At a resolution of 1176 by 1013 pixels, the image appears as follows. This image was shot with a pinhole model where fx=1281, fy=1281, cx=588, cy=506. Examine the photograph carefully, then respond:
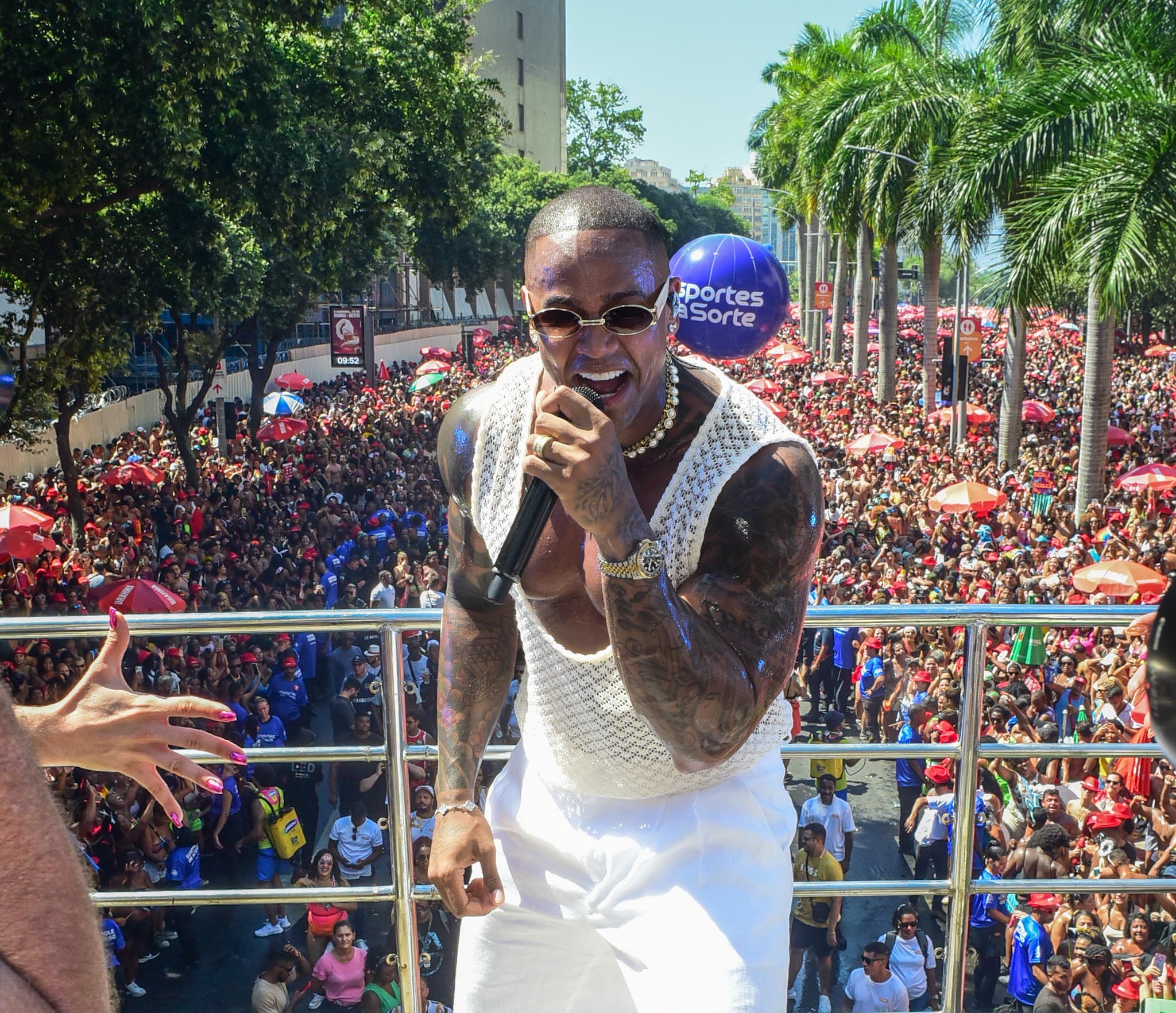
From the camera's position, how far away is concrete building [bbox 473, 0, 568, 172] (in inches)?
3019

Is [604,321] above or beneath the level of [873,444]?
above

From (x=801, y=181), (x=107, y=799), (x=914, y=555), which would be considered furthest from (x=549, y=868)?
(x=801, y=181)

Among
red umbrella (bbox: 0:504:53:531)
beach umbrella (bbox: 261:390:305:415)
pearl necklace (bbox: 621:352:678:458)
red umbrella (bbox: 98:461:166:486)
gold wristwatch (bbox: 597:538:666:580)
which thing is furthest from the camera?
beach umbrella (bbox: 261:390:305:415)

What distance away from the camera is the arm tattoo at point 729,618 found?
6.66 ft

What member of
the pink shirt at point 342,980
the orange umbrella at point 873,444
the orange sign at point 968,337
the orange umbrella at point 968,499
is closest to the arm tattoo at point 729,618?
the pink shirt at point 342,980

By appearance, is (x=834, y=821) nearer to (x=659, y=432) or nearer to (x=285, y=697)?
(x=285, y=697)

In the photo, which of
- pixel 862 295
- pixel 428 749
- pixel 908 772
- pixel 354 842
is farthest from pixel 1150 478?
pixel 862 295

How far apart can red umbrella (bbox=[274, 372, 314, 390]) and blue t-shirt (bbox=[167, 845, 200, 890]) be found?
32050mm

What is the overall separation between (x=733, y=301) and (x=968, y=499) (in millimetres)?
6721

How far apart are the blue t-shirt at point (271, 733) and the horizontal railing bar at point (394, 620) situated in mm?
6989

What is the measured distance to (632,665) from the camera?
2.05 m

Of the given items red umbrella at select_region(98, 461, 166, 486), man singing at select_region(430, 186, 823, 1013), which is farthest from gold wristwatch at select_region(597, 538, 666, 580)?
red umbrella at select_region(98, 461, 166, 486)

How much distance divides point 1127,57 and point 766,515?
50.2 ft

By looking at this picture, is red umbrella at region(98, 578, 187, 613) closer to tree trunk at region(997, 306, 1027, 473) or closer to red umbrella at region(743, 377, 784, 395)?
tree trunk at region(997, 306, 1027, 473)
